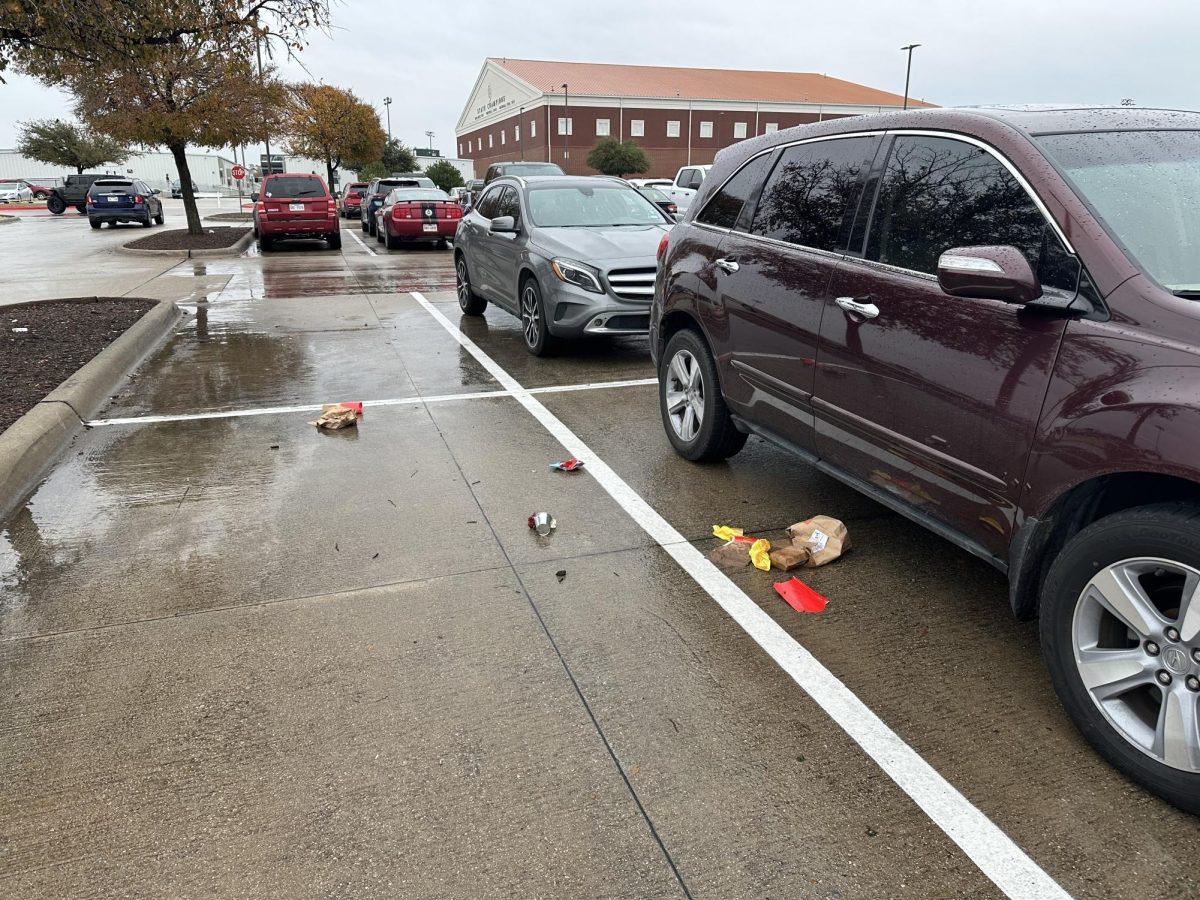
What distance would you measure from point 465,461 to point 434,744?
294 cm

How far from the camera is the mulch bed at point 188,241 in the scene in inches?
835

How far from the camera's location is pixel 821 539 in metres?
4.08

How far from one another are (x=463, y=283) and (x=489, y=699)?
9.05 meters

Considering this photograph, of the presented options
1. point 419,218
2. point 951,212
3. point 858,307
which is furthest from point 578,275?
point 419,218

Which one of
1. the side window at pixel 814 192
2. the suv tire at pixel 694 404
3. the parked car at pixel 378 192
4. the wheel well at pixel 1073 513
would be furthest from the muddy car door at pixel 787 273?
the parked car at pixel 378 192

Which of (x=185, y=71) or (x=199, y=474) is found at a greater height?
(x=185, y=71)

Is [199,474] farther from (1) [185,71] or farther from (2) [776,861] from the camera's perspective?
(1) [185,71]

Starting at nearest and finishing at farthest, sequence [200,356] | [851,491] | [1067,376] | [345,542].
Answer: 1. [1067,376]
2. [345,542]
3. [851,491]
4. [200,356]

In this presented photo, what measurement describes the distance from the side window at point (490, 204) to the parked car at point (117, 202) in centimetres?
2566

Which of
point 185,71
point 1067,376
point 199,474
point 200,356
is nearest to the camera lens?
point 1067,376

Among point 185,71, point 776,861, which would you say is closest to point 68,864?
point 776,861

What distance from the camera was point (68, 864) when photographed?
7.64 ft

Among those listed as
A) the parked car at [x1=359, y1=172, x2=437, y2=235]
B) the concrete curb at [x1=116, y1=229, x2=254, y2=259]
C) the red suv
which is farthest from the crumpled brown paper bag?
the parked car at [x1=359, y1=172, x2=437, y2=235]

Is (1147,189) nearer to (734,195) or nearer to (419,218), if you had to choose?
(734,195)
